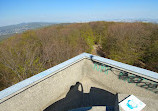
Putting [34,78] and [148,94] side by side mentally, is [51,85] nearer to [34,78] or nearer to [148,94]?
[34,78]

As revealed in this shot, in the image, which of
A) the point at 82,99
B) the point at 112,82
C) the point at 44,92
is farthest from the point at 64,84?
the point at 112,82

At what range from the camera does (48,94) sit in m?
3.12

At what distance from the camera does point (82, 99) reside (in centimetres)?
425

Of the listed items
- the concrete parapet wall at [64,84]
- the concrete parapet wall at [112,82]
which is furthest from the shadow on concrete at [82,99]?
the concrete parapet wall at [112,82]

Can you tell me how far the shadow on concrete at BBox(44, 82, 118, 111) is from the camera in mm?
3598

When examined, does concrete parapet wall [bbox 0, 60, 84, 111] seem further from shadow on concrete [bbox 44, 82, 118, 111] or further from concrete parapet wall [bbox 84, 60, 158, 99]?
concrete parapet wall [bbox 84, 60, 158, 99]

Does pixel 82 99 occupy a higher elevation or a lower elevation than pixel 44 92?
lower

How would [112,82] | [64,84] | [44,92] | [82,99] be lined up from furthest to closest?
[82,99], [64,84], [112,82], [44,92]

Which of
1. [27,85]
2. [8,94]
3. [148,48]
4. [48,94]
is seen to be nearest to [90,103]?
[48,94]

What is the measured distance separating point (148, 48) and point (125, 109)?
1223cm

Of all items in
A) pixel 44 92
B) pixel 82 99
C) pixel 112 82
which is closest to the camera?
pixel 44 92

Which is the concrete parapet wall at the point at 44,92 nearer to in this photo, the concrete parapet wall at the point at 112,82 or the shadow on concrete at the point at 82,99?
the shadow on concrete at the point at 82,99

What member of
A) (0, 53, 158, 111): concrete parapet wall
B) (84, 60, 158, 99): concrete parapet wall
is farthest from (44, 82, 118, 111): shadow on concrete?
(84, 60, 158, 99): concrete parapet wall

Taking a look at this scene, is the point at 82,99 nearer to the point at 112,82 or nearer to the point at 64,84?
the point at 64,84
